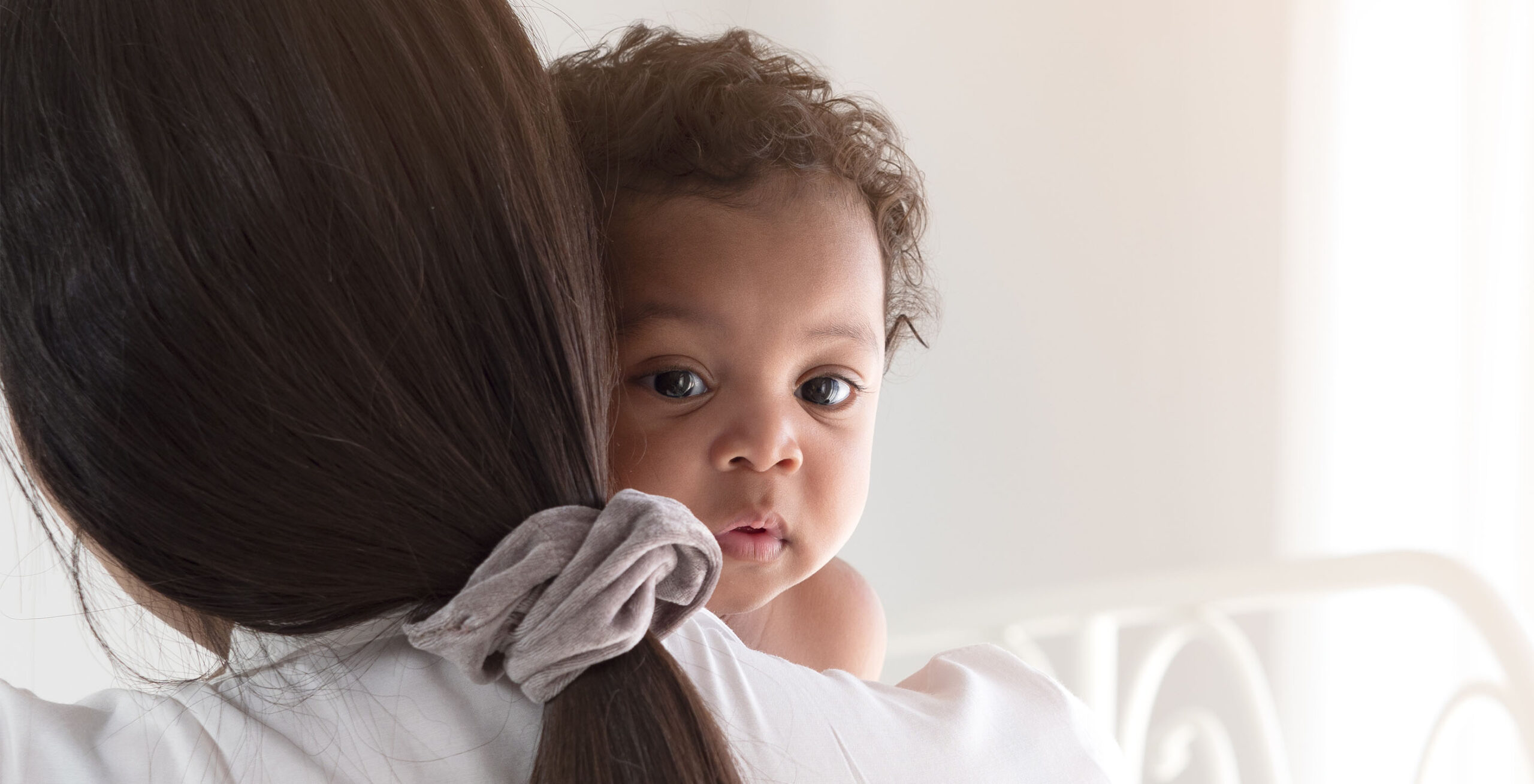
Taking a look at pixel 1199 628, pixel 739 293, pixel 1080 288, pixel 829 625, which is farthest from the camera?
pixel 1080 288

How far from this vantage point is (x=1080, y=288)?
62.4 inches

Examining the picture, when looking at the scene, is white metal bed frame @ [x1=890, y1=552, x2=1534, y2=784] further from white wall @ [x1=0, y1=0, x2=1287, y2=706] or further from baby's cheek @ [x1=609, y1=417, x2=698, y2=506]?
baby's cheek @ [x1=609, y1=417, x2=698, y2=506]

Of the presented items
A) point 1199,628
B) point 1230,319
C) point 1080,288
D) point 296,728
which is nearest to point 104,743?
A: point 296,728

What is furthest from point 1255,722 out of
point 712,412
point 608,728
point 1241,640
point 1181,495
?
point 608,728

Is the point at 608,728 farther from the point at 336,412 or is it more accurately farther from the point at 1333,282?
the point at 1333,282

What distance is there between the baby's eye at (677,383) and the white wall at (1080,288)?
0.89 m

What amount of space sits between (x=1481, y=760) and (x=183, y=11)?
5.69 ft

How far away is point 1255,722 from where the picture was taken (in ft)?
3.99

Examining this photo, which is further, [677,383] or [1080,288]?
[1080,288]

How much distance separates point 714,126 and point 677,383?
6.4 inches

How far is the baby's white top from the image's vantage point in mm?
428

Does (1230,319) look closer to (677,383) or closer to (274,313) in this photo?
(677,383)

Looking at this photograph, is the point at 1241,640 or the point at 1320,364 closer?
the point at 1241,640

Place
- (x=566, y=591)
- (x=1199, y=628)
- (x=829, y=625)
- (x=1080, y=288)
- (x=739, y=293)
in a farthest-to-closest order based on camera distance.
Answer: (x=1080, y=288) < (x=1199, y=628) < (x=829, y=625) < (x=739, y=293) < (x=566, y=591)
